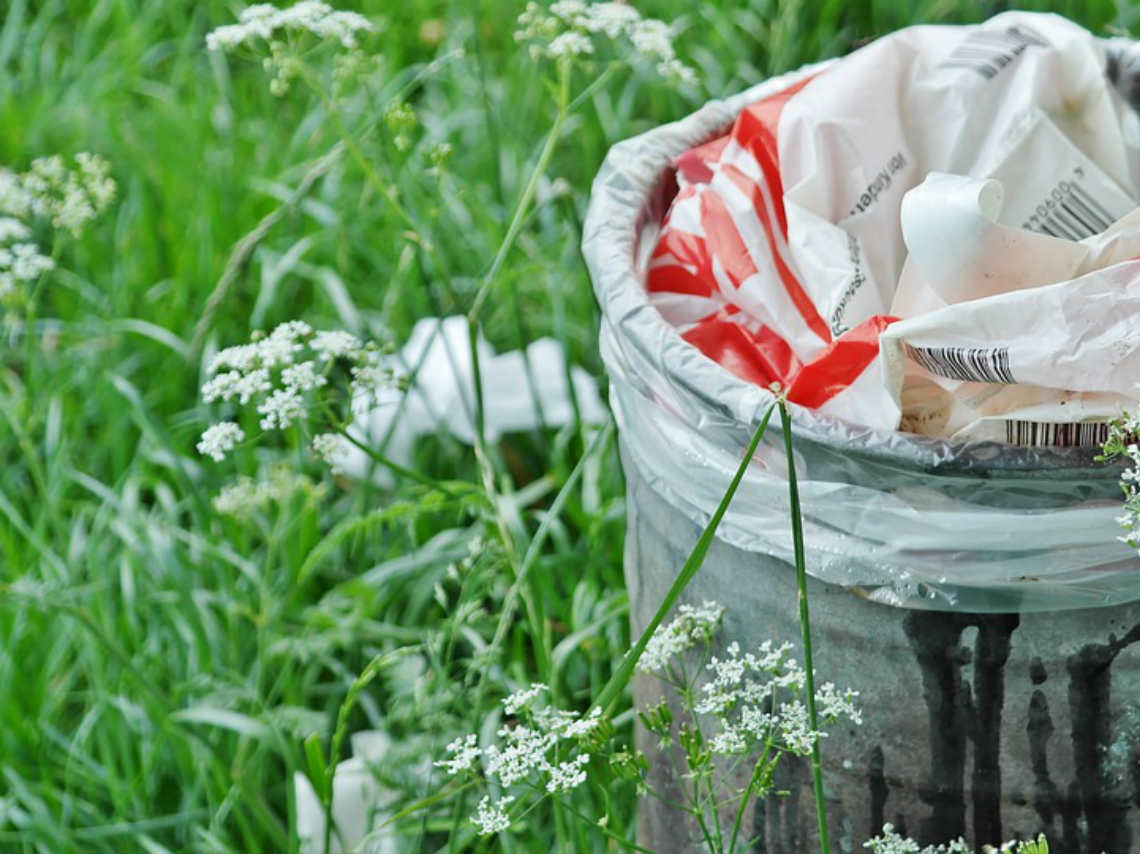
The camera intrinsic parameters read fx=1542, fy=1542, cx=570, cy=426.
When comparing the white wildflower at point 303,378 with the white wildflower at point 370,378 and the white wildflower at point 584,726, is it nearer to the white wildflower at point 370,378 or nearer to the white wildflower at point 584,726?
the white wildflower at point 370,378

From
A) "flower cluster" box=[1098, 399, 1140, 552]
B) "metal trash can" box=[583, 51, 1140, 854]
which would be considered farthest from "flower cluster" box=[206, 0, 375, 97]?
"flower cluster" box=[1098, 399, 1140, 552]

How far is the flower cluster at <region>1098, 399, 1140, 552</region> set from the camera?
0.98 m

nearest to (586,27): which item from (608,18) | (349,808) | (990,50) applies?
(608,18)

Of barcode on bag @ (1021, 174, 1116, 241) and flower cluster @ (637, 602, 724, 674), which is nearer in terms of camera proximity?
flower cluster @ (637, 602, 724, 674)

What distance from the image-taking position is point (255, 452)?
2.21m

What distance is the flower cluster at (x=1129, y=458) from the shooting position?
3.22 ft

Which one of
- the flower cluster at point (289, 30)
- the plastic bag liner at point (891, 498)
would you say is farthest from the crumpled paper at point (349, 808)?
the flower cluster at point (289, 30)

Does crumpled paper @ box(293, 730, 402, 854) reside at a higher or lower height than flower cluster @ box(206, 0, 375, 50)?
lower

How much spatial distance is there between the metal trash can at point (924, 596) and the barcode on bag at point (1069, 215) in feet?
1.33

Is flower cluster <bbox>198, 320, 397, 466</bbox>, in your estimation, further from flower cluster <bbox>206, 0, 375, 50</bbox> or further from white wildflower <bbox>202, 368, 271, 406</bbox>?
flower cluster <bbox>206, 0, 375, 50</bbox>

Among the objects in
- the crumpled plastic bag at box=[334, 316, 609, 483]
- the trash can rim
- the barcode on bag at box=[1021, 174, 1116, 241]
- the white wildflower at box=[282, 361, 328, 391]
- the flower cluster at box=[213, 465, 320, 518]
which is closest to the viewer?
the trash can rim

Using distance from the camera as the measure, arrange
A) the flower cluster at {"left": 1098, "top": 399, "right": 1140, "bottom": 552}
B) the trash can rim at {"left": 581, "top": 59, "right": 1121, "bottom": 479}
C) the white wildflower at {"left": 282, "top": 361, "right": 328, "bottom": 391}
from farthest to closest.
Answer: the white wildflower at {"left": 282, "top": 361, "right": 328, "bottom": 391} → the trash can rim at {"left": 581, "top": 59, "right": 1121, "bottom": 479} → the flower cluster at {"left": 1098, "top": 399, "right": 1140, "bottom": 552}

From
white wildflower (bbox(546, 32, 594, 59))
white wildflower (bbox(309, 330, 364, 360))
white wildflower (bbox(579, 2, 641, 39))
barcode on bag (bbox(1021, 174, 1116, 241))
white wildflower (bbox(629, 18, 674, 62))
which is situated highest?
white wildflower (bbox(579, 2, 641, 39))

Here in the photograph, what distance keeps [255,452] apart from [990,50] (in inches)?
46.1
